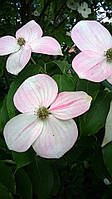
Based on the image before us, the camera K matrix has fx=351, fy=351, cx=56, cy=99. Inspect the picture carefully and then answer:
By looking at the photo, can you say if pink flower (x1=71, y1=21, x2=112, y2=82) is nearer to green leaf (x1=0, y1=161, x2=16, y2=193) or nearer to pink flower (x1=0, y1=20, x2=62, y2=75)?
pink flower (x1=0, y1=20, x2=62, y2=75)

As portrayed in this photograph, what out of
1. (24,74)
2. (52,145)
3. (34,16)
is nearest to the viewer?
(52,145)

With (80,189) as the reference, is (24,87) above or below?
above

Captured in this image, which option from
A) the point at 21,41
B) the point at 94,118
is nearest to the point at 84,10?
the point at 21,41

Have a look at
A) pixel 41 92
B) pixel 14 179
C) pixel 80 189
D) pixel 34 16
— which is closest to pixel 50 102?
pixel 41 92

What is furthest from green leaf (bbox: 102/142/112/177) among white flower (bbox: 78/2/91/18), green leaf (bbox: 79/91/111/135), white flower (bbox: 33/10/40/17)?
white flower (bbox: 33/10/40/17)

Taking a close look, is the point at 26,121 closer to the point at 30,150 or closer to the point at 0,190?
the point at 30,150

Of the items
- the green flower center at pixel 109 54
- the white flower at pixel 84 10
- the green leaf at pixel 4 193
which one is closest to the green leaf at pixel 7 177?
the green leaf at pixel 4 193
